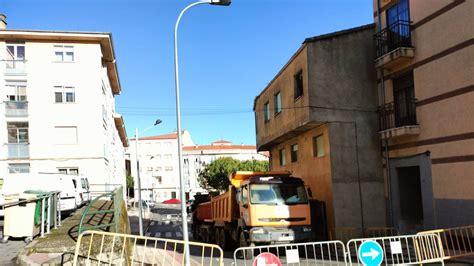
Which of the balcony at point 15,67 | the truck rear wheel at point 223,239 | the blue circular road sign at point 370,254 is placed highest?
the balcony at point 15,67

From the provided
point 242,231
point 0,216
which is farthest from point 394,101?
point 0,216

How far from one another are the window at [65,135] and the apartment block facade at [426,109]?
26747mm

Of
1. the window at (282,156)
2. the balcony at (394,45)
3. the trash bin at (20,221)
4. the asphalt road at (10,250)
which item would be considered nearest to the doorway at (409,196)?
the balcony at (394,45)

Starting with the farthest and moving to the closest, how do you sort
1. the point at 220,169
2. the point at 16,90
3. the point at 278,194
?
1. the point at 220,169
2. the point at 16,90
3. the point at 278,194

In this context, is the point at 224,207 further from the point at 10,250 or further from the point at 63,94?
the point at 63,94

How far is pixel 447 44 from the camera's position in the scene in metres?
15.3

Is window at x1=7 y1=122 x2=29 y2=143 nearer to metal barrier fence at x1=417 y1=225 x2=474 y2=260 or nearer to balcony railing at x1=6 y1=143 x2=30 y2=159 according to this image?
balcony railing at x1=6 y1=143 x2=30 y2=159

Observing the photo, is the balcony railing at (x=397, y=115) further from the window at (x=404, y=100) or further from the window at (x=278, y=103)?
the window at (x=278, y=103)

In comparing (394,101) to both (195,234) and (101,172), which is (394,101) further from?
(101,172)

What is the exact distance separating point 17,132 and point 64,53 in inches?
296

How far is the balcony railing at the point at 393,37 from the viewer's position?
57.5 feet

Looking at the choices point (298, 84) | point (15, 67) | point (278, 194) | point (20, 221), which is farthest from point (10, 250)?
point (15, 67)

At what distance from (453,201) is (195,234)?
14.8 metres

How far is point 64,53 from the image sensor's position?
3816 centimetres
